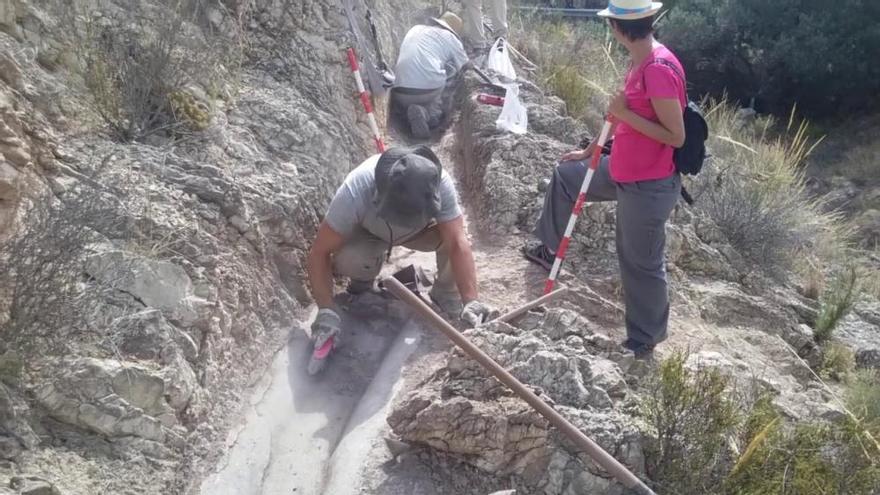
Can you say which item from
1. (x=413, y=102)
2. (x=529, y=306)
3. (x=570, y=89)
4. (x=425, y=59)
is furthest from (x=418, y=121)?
(x=529, y=306)

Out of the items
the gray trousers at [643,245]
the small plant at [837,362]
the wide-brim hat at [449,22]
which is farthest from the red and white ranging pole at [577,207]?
the wide-brim hat at [449,22]

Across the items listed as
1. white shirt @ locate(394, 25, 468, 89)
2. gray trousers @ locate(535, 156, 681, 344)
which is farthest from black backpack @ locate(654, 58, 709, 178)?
white shirt @ locate(394, 25, 468, 89)

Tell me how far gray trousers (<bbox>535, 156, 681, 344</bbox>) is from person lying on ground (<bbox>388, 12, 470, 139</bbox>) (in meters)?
3.37

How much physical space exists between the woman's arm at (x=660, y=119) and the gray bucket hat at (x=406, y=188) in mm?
953

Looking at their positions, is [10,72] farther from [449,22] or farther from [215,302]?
[449,22]

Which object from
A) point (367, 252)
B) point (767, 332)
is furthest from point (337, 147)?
point (767, 332)

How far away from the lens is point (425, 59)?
320 inches

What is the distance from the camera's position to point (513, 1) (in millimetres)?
11938

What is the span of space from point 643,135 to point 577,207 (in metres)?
0.96

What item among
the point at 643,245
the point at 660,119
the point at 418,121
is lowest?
the point at 418,121

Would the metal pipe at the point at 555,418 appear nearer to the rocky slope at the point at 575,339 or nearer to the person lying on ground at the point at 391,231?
the rocky slope at the point at 575,339

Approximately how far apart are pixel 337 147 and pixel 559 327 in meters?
2.56

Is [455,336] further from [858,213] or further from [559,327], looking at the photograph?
[858,213]

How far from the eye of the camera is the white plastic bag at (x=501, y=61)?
337 inches
